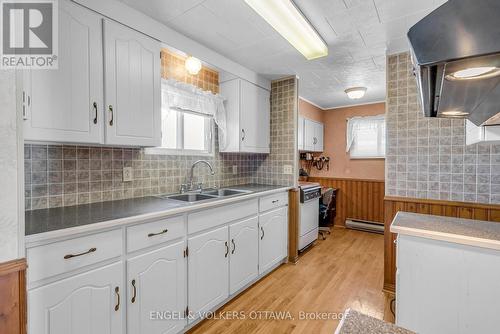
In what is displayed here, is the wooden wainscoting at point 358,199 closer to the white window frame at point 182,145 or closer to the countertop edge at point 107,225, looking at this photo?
the white window frame at point 182,145

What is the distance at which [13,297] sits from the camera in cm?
86

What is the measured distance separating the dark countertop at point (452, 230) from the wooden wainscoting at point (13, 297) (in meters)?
1.87

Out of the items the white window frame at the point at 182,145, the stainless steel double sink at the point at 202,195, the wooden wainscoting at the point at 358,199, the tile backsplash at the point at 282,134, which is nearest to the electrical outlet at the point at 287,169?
the tile backsplash at the point at 282,134

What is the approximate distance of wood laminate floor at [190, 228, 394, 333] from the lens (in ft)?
5.75

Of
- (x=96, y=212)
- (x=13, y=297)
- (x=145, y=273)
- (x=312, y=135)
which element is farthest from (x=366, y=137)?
(x=13, y=297)

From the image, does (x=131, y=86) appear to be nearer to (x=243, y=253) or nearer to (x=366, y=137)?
(x=243, y=253)

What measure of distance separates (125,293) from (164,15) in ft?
5.82

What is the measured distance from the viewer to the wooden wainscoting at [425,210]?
5.88ft

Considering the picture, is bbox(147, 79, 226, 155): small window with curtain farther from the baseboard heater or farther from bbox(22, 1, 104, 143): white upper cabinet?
the baseboard heater

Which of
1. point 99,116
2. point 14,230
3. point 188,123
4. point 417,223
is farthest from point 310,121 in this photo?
point 14,230

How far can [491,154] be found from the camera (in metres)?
1.78

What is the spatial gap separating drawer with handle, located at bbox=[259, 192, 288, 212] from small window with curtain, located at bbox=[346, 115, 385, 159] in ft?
7.58

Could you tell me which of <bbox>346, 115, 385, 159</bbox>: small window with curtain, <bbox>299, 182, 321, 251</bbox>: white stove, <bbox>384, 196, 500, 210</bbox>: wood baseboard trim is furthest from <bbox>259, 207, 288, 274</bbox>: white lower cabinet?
<bbox>346, 115, 385, 159</bbox>: small window with curtain

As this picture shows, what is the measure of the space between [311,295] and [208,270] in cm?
103
